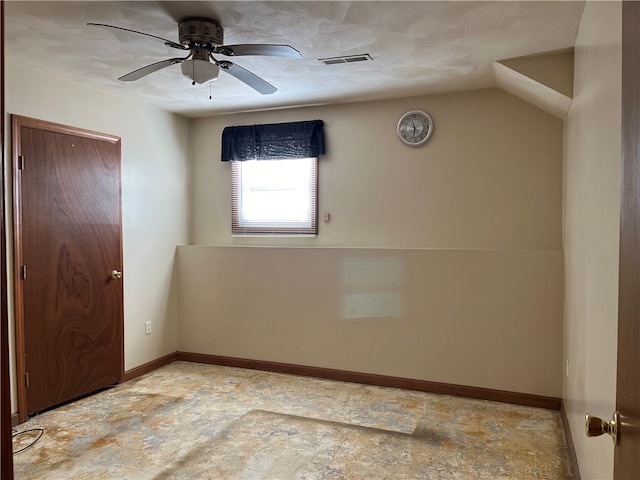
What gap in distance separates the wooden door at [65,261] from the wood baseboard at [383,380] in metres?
0.91

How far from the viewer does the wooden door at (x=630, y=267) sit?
82cm

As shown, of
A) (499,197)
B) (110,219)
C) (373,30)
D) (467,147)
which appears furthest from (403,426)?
(110,219)

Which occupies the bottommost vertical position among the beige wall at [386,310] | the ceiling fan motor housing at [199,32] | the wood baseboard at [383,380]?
the wood baseboard at [383,380]

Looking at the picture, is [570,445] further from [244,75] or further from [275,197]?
[275,197]

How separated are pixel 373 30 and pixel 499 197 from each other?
183cm

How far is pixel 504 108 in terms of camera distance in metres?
3.70

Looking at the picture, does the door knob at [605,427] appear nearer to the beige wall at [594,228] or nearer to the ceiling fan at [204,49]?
the beige wall at [594,228]

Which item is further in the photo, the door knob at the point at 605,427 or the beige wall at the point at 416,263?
the beige wall at the point at 416,263

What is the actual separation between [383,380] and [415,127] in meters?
2.19

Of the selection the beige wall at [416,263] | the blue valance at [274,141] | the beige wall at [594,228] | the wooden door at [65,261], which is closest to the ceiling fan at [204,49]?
the wooden door at [65,261]

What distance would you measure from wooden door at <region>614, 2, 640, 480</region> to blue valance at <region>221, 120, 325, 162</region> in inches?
135

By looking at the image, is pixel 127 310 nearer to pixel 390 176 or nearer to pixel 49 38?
pixel 49 38

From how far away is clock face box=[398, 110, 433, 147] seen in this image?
391cm

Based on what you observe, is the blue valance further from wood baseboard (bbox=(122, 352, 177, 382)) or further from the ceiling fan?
wood baseboard (bbox=(122, 352, 177, 382))
